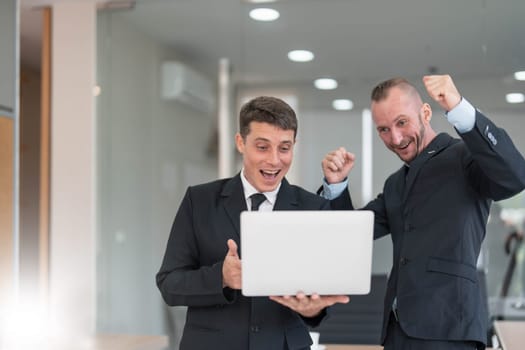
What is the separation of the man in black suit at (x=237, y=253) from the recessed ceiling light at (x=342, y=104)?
2.47 meters

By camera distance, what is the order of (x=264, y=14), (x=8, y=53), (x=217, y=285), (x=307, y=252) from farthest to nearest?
(x=264, y=14), (x=8, y=53), (x=217, y=285), (x=307, y=252)

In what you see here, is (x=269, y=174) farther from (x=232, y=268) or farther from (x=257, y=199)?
(x=232, y=268)

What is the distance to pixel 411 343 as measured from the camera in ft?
7.08

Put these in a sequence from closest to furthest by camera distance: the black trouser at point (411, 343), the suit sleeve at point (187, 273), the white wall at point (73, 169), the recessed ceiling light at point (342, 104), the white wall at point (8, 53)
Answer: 1. the suit sleeve at point (187, 273)
2. the black trouser at point (411, 343)
3. the white wall at point (8, 53)
4. the recessed ceiling light at point (342, 104)
5. the white wall at point (73, 169)

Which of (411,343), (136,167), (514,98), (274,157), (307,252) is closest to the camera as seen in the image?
(307,252)

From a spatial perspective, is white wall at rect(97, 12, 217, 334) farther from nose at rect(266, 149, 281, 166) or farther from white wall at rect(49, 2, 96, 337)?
nose at rect(266, 149, 281, 166)

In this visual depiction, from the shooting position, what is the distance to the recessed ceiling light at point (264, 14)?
4633mm

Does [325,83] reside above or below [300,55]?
below

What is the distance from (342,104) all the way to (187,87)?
105 cm

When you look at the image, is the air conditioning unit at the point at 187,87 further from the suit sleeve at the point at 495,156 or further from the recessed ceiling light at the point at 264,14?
the suit sleeve at the point at 495,156

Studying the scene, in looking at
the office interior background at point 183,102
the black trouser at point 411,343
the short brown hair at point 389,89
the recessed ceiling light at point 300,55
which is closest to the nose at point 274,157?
the short brown hair at point 389,89

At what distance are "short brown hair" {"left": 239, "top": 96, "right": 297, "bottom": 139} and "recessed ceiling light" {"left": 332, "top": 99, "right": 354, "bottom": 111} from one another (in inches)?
99.1

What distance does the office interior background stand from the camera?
4.34 metres

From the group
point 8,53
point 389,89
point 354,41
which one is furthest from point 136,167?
point 389,89
